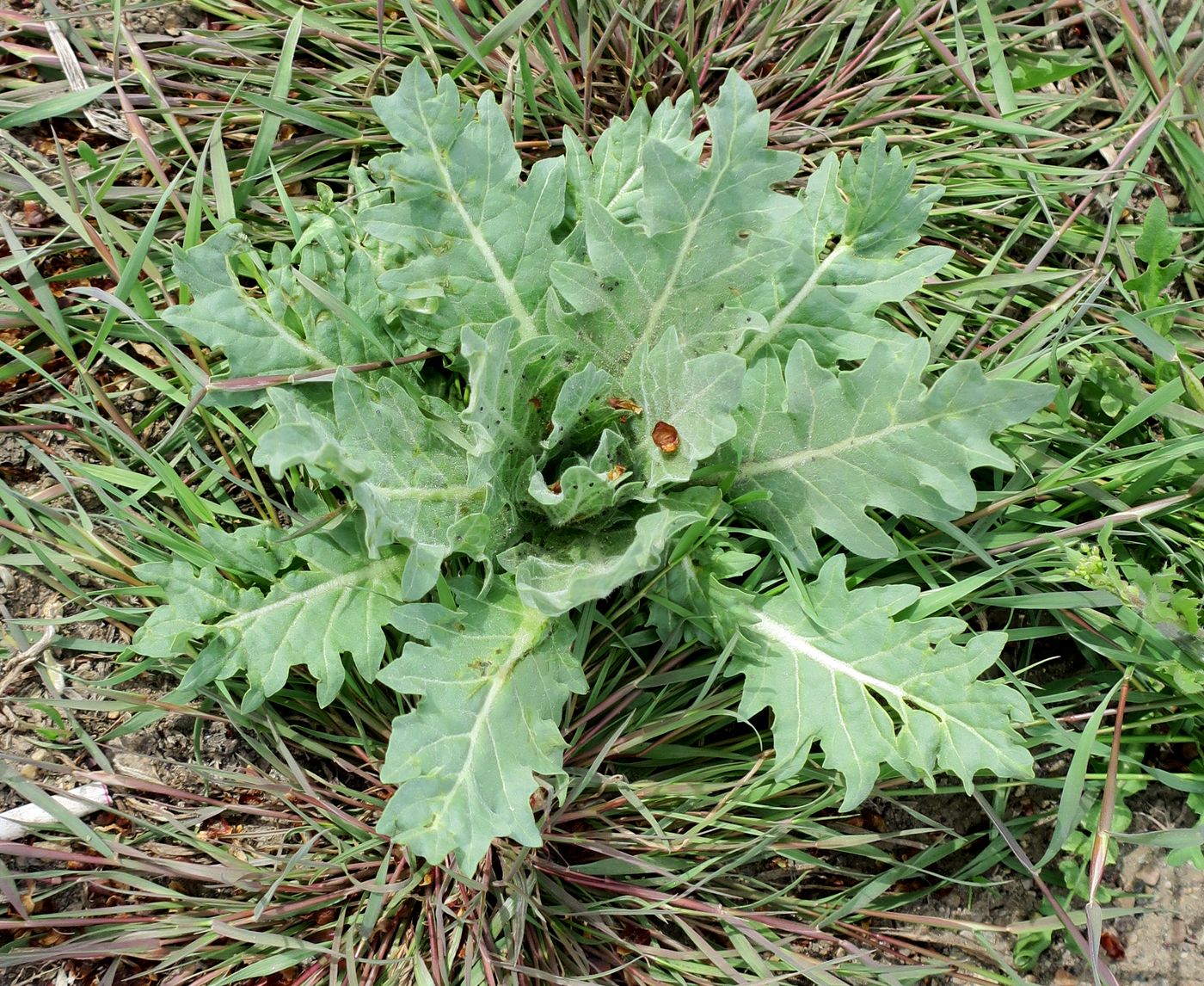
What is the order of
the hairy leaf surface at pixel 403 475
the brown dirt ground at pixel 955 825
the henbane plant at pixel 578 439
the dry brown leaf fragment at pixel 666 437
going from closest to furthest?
1. the hairy leaf surface at pixel 403 475
2. the henbane plant at pixel 578 439
3. the dry brown leaf fragment at pixel 666 437
4. the brown dirt ground at pixel 955 825

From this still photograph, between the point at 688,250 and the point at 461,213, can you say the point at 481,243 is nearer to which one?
the point at 461,213

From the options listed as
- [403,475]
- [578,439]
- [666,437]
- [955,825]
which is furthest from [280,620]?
[955,825]

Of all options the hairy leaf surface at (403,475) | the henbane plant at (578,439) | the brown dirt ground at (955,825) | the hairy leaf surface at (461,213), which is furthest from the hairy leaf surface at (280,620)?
the hairy leaf surface at (461,213)

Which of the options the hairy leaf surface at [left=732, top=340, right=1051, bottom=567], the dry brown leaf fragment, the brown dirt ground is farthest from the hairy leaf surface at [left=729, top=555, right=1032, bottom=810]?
the brown dirt ground

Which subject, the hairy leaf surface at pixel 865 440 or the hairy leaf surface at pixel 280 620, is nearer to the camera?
the hairy leaf surface at pixel 865 440

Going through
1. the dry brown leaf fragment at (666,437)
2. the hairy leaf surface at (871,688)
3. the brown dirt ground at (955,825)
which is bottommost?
the brown dirt ground at (955,825)

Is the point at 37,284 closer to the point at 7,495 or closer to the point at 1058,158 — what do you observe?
the point at 7,495

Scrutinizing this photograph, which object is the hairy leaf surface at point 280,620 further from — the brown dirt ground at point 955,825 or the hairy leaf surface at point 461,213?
the hairy leaf surface at point 461,213
